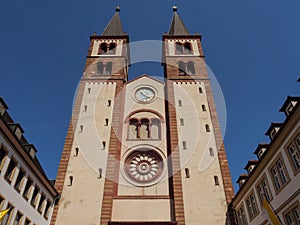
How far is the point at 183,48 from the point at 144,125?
14171mm

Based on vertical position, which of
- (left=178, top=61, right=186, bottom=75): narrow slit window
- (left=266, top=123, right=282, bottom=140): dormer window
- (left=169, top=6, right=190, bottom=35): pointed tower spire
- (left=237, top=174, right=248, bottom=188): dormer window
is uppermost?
(left=169, top=6, right=190, bottom=35): pointed tower spire

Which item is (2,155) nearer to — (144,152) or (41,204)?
(41,204)

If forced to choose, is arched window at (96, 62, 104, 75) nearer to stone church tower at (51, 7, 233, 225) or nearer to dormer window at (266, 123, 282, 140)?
stone church tower at (51, 7, 233, 225)

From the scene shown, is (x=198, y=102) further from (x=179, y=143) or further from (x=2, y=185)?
(x=2, y=185)

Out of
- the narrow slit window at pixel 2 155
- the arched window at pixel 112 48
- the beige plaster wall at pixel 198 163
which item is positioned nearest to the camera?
the narrow slit window at pixel 2 155

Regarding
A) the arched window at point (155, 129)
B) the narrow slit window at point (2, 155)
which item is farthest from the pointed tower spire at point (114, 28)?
the narrow slit window at point (2, 155)

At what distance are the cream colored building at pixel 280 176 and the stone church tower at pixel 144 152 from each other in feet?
14.9

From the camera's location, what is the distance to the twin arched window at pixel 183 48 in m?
37.2

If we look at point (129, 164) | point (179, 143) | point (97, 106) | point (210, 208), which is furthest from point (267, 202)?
point (97, 106)

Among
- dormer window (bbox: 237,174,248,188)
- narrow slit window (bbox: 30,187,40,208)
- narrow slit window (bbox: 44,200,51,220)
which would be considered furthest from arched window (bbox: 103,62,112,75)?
dormer window (bbox: 237,174,248,188)

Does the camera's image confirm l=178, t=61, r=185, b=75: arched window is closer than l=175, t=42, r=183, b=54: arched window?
Yes

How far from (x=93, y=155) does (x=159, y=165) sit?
6.18 m

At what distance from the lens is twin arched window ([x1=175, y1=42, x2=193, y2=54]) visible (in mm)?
37250

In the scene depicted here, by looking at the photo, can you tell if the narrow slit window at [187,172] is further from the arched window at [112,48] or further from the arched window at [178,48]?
the arched window at [112,48]
